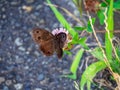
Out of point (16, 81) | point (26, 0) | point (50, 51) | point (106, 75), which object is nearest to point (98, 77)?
point (106, 75)

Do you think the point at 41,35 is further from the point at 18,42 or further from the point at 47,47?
the point at 18,42

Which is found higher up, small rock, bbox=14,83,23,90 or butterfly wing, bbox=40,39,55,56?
butterfly wing, bbox=40,39,55,56

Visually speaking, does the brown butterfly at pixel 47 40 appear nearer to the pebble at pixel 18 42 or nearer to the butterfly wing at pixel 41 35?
the butterfly wing at pixel 41 35

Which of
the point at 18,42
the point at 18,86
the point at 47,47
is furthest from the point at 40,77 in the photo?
the point at 47,47

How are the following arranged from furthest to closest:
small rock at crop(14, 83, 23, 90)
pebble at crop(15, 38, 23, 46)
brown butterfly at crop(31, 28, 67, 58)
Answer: pebble at crop(15, 38, 23, 46)
small rock at crop(14, 83, 23, 90)
brown butterfly at crop(31, 28, 67, 58)

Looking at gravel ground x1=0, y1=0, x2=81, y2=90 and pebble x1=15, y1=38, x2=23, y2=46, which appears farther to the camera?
pebble x1=15, y1=38, x2=23, y2=46

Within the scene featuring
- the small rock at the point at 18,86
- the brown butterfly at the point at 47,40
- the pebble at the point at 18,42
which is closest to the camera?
the brown butterfly at the point at 47,40

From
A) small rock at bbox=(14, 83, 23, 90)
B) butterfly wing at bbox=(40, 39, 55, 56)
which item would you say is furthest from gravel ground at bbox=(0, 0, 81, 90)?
butterfly wing at bbox=(40, 39, 55, 56)

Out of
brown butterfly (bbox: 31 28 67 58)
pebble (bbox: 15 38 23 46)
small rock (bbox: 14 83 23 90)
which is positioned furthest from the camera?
pebble (bbox: 15 38 23 46)

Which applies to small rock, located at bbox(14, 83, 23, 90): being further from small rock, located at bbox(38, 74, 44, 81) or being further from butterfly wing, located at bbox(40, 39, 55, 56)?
butterfly wing, located at bbox(40, 39, 55, 56)

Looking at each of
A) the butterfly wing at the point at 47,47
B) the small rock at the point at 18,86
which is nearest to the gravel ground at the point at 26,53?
the small rock at the point at 18,86
